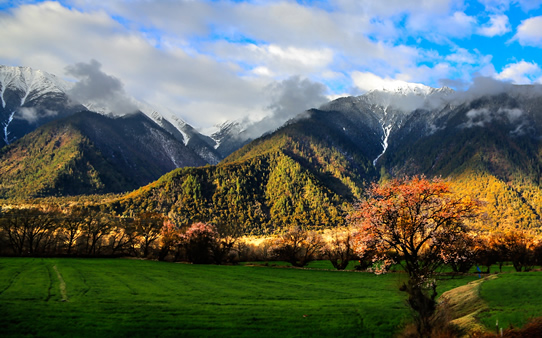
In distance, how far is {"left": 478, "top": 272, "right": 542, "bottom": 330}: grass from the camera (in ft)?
77.3

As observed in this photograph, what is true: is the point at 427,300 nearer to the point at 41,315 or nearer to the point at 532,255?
the point at 41,315

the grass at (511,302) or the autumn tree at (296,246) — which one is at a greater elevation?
the grass at (511,302)

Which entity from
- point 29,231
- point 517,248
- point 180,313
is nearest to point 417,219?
point 180,313

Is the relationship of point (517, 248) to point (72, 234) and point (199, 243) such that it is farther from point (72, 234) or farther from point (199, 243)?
point (72, 234)

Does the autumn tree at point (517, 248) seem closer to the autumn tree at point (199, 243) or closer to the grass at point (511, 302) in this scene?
the grass at point (511, 302)

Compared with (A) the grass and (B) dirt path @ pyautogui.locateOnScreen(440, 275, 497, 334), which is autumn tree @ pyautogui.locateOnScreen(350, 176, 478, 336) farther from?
(A) the grass

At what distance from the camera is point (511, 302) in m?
29.2

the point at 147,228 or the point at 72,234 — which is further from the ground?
the point at 147,228

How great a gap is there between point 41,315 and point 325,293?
31.8 meters

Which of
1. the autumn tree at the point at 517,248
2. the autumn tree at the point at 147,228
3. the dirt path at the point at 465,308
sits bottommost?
the autumn tree at the point at 517,248

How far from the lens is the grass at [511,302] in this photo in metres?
23.5

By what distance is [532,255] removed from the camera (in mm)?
86812

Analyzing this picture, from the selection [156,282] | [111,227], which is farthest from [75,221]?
[156,282]

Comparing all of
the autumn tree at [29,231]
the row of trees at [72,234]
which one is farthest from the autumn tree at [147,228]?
the autumn tree at [29,231]
